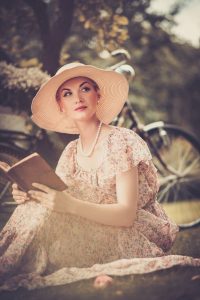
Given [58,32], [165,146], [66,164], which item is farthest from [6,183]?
[58,32]

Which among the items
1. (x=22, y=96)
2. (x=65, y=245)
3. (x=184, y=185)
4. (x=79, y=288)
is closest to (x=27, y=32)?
(x=22, y=96)

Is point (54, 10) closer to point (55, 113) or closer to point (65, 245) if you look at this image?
point (55, 113)

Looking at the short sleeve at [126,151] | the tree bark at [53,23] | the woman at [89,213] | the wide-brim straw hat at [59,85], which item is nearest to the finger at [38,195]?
the woman at [89,213]

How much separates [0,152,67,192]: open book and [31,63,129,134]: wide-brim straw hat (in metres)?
0.47

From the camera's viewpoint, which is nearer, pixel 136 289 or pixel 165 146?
pixel 136 289

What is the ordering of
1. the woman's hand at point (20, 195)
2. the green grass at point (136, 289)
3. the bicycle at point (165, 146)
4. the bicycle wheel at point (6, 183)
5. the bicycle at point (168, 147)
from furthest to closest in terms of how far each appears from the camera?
1. the bicycle at point (168, 147)
2. the bicycle at point (165, 146)
3. the bicycle wheel at point (6, 183)
4. the woman's hand at point (20, 195)
5. the green grass at point (136, 289)

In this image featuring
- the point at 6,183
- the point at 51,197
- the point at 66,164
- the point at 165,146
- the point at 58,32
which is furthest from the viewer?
the point at 58,32

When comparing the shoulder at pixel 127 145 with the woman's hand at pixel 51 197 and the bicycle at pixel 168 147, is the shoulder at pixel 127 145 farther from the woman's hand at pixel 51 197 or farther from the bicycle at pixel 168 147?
the bicycle at pixel 168 147

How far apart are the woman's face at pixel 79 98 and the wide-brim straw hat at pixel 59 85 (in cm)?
3

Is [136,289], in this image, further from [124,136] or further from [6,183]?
[6,183]

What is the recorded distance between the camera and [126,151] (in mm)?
2164

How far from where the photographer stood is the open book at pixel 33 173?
1954 millimetres

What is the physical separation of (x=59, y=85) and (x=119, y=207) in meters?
0.70

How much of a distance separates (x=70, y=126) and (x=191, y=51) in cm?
247
